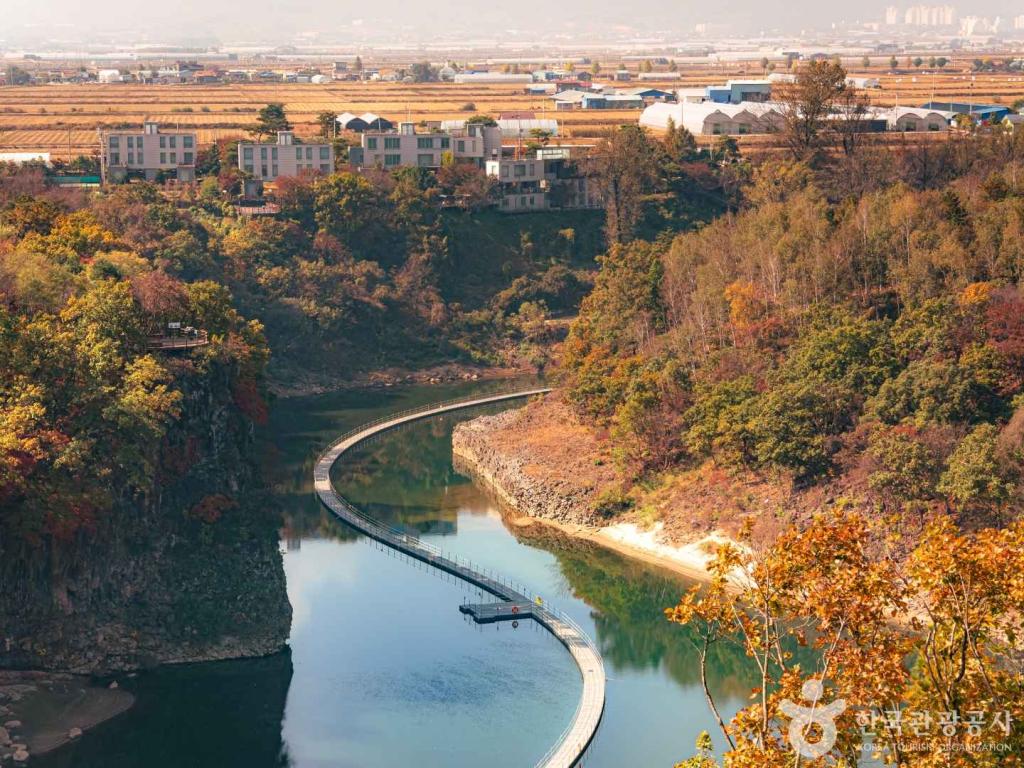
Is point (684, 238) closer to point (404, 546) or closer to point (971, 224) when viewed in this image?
point (971, 224)

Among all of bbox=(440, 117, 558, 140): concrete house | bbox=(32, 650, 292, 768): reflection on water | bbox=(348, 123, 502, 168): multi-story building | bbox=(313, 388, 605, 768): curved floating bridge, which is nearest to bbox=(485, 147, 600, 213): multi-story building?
bbox=(348, 123, 502, 168): multi-story building

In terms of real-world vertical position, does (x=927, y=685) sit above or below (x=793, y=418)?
above

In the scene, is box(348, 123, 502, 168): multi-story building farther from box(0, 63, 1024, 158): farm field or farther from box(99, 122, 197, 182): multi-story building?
box(0, 63, 1024, 158): farm field

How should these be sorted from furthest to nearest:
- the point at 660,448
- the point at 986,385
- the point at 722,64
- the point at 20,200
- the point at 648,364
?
the point at 722,64 → the point at 20,200 → the point at 648,364 → the point at 660,448 → the point at 986,385

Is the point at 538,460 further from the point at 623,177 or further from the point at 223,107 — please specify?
the point at 223,107

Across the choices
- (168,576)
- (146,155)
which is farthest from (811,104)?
(168,576)

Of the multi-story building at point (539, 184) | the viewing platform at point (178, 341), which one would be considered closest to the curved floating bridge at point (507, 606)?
the viewing platform at point (178, 341)

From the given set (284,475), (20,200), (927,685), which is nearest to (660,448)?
(284,475)
